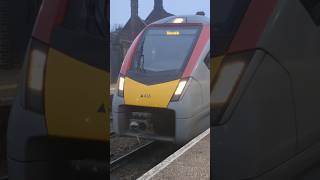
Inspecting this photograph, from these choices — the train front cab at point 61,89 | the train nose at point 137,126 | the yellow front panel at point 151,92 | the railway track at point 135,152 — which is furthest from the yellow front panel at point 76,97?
the yellow front panel at point 151,92

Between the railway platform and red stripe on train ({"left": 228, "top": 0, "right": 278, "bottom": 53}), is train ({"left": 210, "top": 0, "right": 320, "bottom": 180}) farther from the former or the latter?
the railway platform

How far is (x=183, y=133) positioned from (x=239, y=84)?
3361 millimetres

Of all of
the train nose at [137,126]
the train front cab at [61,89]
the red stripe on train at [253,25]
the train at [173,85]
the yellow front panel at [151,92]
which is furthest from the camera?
the yellow front panel at [151,92]

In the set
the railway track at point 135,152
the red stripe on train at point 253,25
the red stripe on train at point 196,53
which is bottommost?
the railway track at point 135,152

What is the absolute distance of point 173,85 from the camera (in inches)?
217

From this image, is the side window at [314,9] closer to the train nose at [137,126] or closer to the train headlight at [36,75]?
the train headlight at [36,75]

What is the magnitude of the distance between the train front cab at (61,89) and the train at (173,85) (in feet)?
8.46

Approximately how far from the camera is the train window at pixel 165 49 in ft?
14.8

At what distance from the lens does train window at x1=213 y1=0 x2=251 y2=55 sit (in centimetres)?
162

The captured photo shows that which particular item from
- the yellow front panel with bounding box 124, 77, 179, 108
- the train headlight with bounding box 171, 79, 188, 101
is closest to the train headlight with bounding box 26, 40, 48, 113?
the yellow front panel with bounding box 124, 77, 179, 108

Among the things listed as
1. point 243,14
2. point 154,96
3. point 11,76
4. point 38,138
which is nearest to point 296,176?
point 243,14

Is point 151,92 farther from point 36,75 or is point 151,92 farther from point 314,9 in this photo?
point 314,9

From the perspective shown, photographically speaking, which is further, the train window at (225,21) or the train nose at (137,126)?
the train nose at (137,126)

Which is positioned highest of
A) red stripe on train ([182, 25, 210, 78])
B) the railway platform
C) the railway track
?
red stripe on train ([182, 25, 210, 78])
